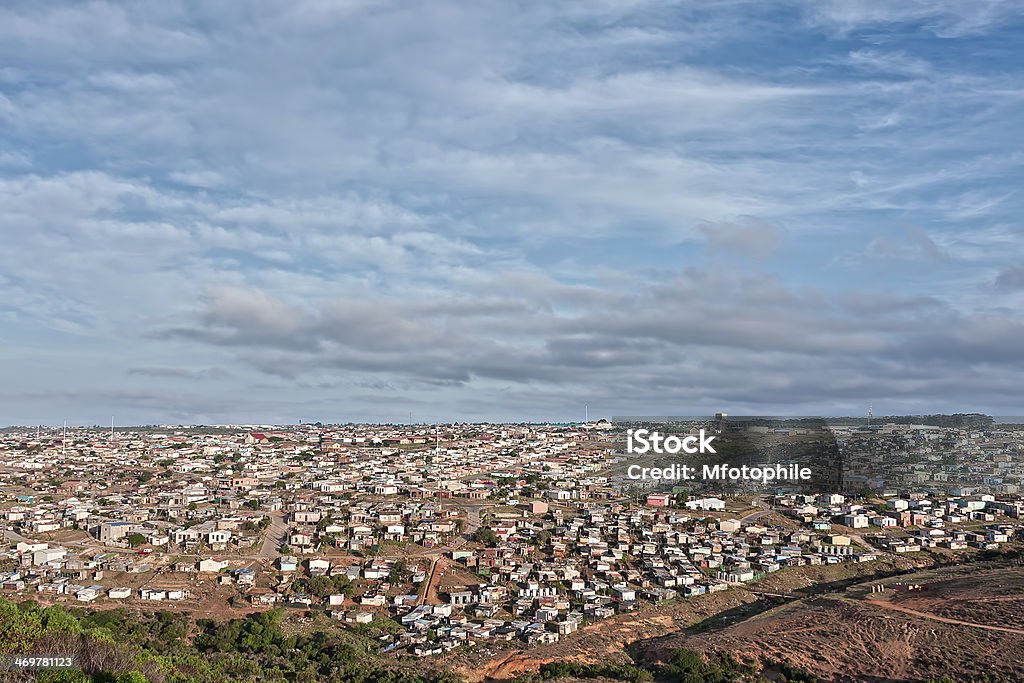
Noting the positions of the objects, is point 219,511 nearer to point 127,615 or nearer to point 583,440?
point 127,615

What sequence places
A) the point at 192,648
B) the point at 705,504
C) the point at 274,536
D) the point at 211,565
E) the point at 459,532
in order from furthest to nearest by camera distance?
the point at 705,504
the point at 459,532
the point at 274,536
the point at 211,565
the point at 192,648

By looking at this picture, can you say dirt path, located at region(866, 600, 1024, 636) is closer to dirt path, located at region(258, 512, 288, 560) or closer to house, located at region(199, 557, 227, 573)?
dirt path, located at region(258, 512, 288, 560)

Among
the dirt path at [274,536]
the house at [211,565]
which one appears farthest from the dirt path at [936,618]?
the house at [211,565]

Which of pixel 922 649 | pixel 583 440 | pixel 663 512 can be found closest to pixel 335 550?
pixel 663 512

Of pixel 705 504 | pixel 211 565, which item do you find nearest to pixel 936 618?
pixel 705 504

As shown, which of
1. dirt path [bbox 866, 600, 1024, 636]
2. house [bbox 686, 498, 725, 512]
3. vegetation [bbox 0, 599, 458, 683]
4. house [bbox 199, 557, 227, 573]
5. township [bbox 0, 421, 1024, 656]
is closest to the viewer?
vegetation [bbox 0, 599, 458, 683]

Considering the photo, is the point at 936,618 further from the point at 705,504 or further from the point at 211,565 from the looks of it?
the point at 211,565

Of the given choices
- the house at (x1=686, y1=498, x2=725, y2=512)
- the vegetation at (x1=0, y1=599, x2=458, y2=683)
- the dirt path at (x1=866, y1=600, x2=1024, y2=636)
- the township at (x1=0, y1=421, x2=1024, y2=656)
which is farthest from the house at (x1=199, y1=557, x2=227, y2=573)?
the house at (x1=686, y1=498, x2=725, y2=512)

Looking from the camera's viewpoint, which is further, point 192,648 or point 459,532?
point 459,532

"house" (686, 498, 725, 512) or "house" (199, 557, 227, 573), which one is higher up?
"house" (686, 498, 725, 512)

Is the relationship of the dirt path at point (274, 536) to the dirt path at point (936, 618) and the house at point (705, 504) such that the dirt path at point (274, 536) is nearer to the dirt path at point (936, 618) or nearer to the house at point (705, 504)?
the house at point (705, 504)

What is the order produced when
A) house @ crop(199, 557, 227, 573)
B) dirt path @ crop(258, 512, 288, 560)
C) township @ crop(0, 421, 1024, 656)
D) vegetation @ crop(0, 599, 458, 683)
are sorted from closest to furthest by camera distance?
vegetation @ crop(0, 599, 458, 683) → township @ crop(0, 421, 1024, 656) → house @ crop(199, 557, 227, 573) → dirt path @ crop(258, 512, 288, 560)
